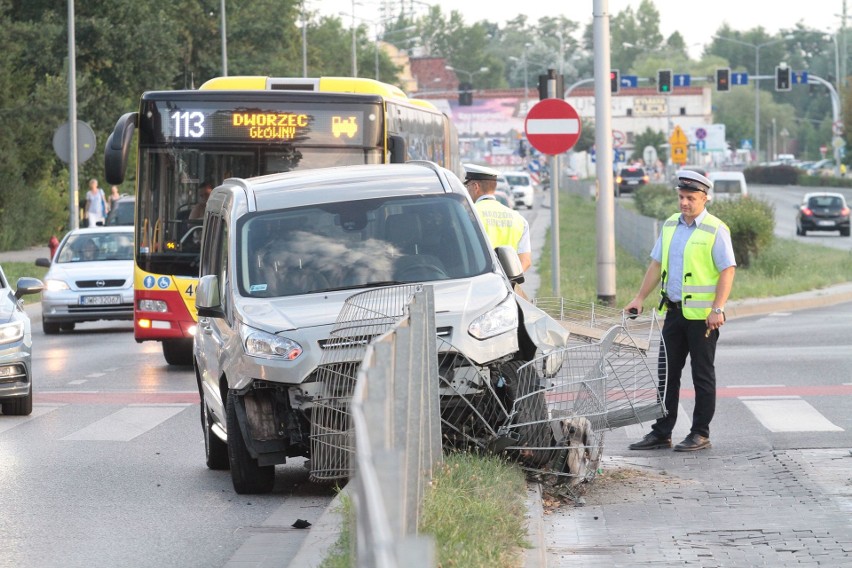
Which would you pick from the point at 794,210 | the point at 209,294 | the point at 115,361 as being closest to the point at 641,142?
the point at 794,210

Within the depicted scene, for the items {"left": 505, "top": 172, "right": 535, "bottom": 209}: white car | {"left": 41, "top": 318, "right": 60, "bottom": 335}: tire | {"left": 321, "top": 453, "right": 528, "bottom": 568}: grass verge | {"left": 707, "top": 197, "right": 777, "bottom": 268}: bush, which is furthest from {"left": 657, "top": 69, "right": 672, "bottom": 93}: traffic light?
{"left": 321, "top": 453, "right": 528, "bottom": 568}: grass verge

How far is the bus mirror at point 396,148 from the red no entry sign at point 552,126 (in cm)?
299

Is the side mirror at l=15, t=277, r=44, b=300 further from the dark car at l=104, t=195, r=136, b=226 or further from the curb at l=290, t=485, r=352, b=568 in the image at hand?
the dark car at l=104, t=195, r=136, b=226

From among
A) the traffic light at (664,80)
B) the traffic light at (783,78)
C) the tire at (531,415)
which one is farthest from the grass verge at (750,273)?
the traffic light at (783,78)

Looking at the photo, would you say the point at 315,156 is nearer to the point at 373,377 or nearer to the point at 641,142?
the point at 373,377

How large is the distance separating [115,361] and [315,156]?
11.8 ft

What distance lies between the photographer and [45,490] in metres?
9.67

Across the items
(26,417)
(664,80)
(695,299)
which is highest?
(664,80)

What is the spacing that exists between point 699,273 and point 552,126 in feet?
28.9

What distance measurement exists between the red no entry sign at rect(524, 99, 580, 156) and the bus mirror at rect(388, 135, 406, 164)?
118 inches

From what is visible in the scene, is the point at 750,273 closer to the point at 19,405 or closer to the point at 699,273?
the point at 19,405

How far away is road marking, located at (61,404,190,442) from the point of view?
1207 cm

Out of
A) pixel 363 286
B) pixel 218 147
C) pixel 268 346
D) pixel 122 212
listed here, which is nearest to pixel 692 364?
pixel 363 286

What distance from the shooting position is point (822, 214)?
5341 centimetres
